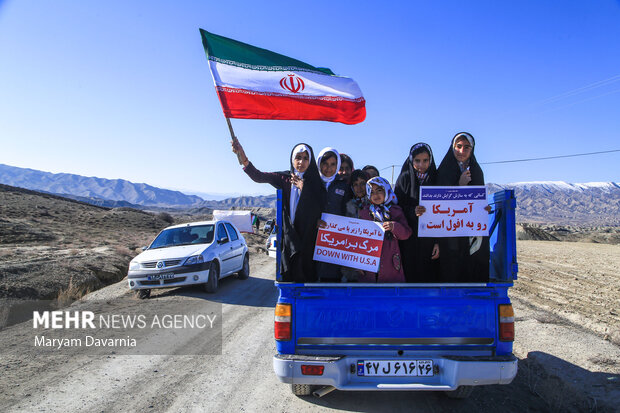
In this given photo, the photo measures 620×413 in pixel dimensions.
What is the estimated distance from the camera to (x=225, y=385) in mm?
4469

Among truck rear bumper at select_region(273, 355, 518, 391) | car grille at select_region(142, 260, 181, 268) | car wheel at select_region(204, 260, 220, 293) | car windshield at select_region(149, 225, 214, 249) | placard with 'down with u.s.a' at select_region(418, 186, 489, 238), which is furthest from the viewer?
car windshield at select_region(149, 225, 214, 249)

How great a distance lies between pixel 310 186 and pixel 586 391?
3.48 meters

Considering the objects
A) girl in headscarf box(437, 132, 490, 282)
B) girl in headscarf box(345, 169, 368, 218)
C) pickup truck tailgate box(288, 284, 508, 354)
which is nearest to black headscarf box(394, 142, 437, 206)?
girl in headscarf box(437, 132, 490, 282)

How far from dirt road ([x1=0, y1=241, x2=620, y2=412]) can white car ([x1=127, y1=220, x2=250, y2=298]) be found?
3003 millimetres

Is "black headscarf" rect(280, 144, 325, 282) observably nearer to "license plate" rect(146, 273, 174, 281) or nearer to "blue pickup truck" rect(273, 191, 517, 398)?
"blue pickup truck" rect(273, 191, 517, 398)

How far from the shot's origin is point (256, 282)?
11.8 m

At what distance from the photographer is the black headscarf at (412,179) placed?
4.45 meters

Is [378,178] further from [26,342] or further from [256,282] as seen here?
[256,282]

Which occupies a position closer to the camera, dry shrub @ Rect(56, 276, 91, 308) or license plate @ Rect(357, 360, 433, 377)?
license plate @ Rect(357, 360, 433, 377)

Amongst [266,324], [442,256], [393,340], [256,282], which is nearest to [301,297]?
[393,340]

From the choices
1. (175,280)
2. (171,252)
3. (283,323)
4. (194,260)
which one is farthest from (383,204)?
(171,252)

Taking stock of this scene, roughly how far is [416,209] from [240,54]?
3160 millimetres

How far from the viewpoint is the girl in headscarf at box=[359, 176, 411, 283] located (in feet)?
13.2

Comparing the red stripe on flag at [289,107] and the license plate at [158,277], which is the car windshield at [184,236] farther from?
the red stripe on flag at [289,107]
